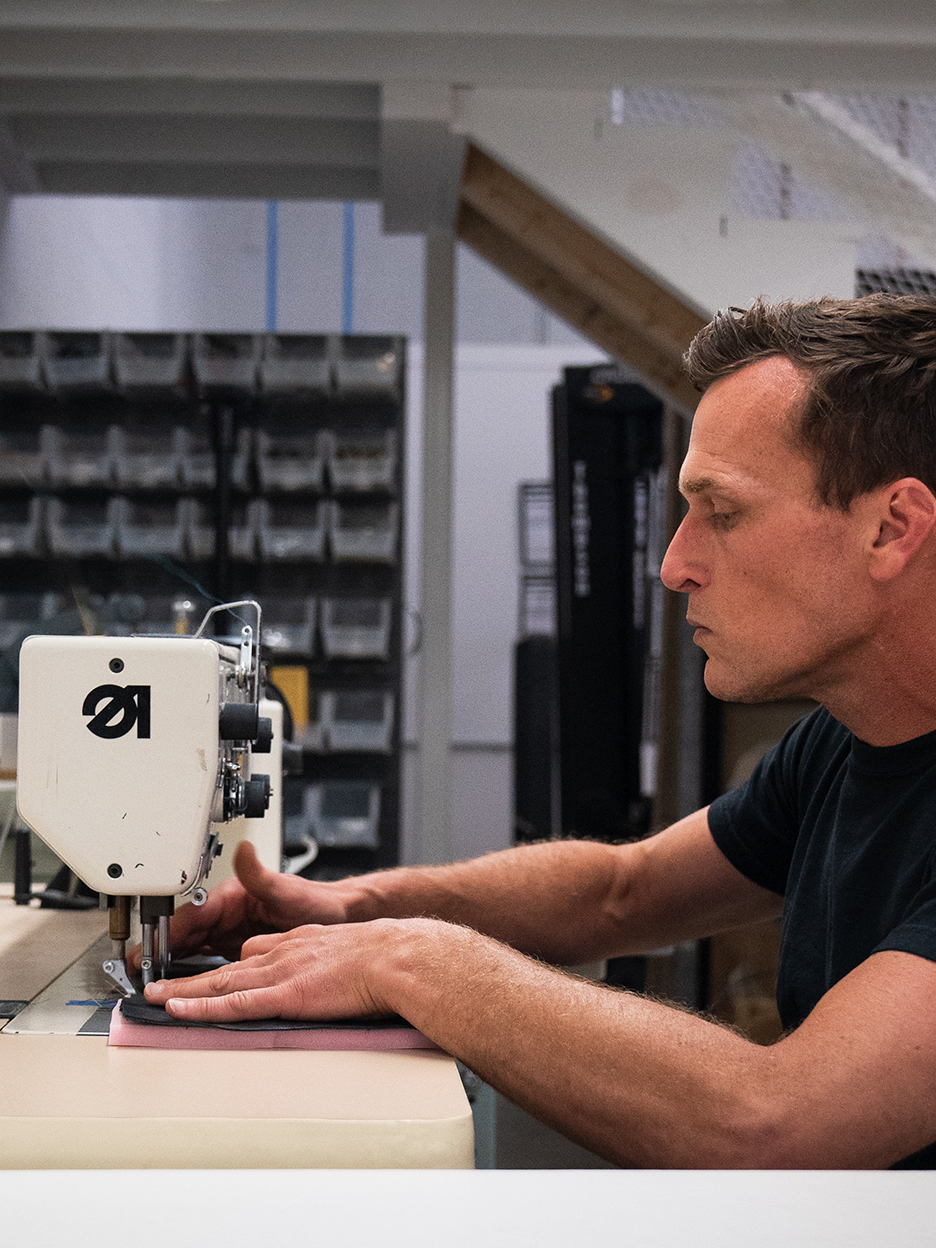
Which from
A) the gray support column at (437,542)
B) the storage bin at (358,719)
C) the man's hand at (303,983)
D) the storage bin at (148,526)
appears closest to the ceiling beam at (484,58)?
the gray support column at (437,542)

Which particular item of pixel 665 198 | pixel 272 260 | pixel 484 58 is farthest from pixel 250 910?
pixel 272 260

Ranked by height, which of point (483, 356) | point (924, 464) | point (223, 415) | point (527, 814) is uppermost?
point (483, 356)

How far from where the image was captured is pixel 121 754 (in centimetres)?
97

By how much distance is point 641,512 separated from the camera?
4.75 meters

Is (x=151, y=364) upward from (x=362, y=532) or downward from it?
upward

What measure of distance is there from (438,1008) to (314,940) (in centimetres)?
15

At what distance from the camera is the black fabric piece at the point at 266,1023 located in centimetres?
89

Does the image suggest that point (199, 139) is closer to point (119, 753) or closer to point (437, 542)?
point (437, 542)

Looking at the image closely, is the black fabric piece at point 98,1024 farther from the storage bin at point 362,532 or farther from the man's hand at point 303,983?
the storage bin at point 362,532

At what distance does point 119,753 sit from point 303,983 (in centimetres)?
25

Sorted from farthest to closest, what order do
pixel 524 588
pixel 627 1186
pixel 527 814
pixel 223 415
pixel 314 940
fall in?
pixel 524 588 → pixel 527 814 → pixel 223 415 → pixel 314 940 → pixel 627 1186

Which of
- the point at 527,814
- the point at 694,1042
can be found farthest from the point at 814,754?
the point at 527,814

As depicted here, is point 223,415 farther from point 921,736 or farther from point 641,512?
point 921,736

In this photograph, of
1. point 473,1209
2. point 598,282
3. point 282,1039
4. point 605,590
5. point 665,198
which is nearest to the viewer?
point 473,1209
